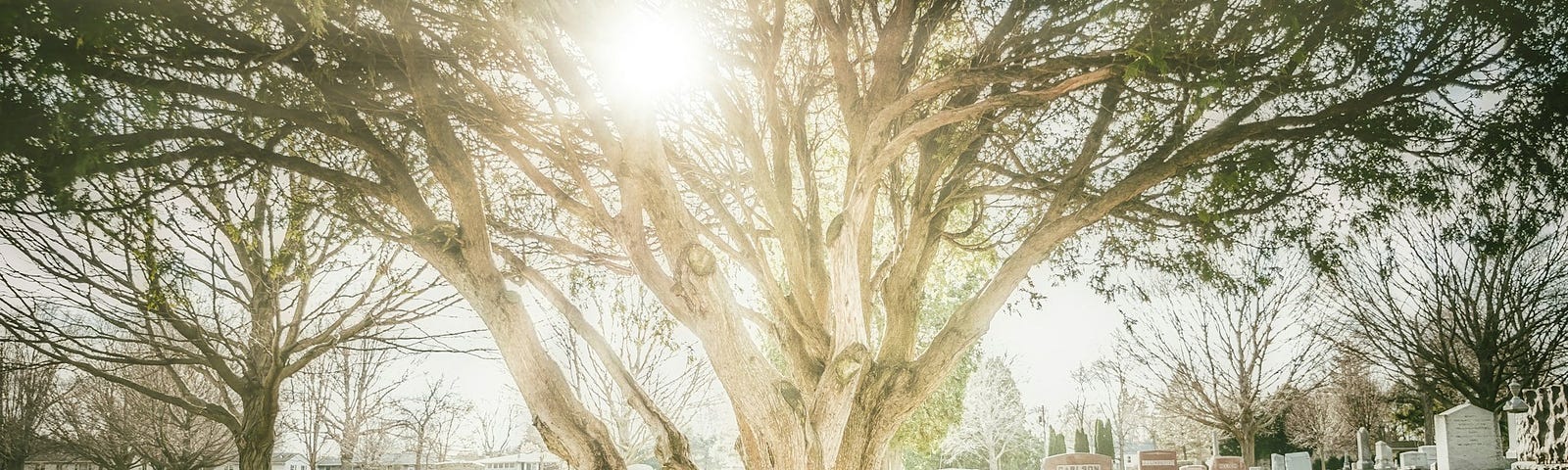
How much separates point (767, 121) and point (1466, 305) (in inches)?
678

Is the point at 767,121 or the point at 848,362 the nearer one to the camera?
the point at 848,362

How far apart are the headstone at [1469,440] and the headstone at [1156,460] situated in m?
4.64

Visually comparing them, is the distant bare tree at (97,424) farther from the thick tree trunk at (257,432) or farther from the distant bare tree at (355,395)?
the thick tree trunk at (257,432)

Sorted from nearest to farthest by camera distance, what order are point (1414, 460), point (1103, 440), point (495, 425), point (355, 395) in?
point (1414, 460) → point (355, 395) → point (495, 425) → point (1103, 440)

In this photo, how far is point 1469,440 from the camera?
1159 cm

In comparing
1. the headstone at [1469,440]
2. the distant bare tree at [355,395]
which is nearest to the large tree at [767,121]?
the headstone at [1469,440]

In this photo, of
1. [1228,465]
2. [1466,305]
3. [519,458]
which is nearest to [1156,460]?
[1228,465]

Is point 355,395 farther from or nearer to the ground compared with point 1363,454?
farther from the ground

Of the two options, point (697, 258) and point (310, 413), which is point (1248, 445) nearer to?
point (697, 258)

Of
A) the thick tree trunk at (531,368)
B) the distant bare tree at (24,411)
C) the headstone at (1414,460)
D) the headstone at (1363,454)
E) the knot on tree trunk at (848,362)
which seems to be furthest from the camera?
the headstone at (1363,454)

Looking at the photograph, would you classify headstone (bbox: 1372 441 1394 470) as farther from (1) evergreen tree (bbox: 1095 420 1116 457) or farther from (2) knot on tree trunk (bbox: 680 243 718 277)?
(2) knot on tree trunk (bbox: 680 243 718 277)

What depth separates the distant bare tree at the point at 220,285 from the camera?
248 inches

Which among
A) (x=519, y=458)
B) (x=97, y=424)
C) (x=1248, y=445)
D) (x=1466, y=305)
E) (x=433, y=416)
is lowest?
(x=519, y=458)

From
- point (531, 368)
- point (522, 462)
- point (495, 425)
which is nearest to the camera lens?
point (531, 368)
